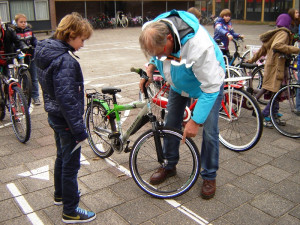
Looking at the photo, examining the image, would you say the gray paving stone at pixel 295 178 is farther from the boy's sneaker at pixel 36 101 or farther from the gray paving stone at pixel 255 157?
the boy's sneaker at pixel 36 101

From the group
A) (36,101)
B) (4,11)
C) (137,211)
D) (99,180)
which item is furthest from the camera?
(4,11)

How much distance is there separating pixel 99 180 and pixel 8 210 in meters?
0.96

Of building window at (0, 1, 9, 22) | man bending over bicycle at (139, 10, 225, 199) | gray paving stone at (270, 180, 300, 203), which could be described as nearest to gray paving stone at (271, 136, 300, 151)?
gray paving stone at (270, 180, 300, 203)

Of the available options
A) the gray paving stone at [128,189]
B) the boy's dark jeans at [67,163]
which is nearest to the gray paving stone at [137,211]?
the gray paving stone at [128,189]

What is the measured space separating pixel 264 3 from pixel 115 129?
102ft

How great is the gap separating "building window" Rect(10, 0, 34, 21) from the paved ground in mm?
20229

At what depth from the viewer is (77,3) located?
98.5ft

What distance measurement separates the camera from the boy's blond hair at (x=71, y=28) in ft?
8.81

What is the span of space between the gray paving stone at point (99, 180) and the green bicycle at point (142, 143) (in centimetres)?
30

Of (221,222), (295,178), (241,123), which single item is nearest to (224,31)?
(241,123)

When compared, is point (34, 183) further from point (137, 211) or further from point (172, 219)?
point (172, 219)

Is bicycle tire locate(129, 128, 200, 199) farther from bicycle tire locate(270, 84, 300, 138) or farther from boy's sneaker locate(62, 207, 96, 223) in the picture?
bicycle tire locate(270, 84, 300, 138)

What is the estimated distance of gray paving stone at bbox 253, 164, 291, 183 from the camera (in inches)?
146

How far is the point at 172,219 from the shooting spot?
3012 millimetres
